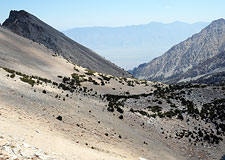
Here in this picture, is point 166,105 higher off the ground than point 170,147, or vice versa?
point 166,105

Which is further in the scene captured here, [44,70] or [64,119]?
[44,70]

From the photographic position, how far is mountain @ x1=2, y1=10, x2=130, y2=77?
123081mm

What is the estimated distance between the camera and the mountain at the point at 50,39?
12308cm

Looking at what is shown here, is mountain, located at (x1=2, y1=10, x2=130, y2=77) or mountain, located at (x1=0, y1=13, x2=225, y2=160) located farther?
mountain, located at (x1=2, y1=10, x2=130, y2=77)

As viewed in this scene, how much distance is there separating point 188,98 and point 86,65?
81.0 meters

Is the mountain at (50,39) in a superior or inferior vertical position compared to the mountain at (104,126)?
superior

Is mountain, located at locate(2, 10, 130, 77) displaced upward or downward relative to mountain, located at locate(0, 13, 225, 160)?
upward

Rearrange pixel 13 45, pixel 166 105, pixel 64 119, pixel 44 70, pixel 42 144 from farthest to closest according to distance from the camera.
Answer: pixel 13 45 < pixel 44 70 < pixel 166 105 < pixel 64 119 < pixel 42 144

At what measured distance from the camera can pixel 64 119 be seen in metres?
24.4

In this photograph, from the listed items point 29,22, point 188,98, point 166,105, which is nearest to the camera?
point 166,105

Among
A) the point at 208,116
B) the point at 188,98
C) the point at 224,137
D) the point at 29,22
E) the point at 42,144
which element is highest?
the point at 29,22

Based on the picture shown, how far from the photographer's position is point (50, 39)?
5103 inches

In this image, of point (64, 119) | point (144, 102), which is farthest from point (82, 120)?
point (144, 102)

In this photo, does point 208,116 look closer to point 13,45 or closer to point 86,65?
point 13,45
